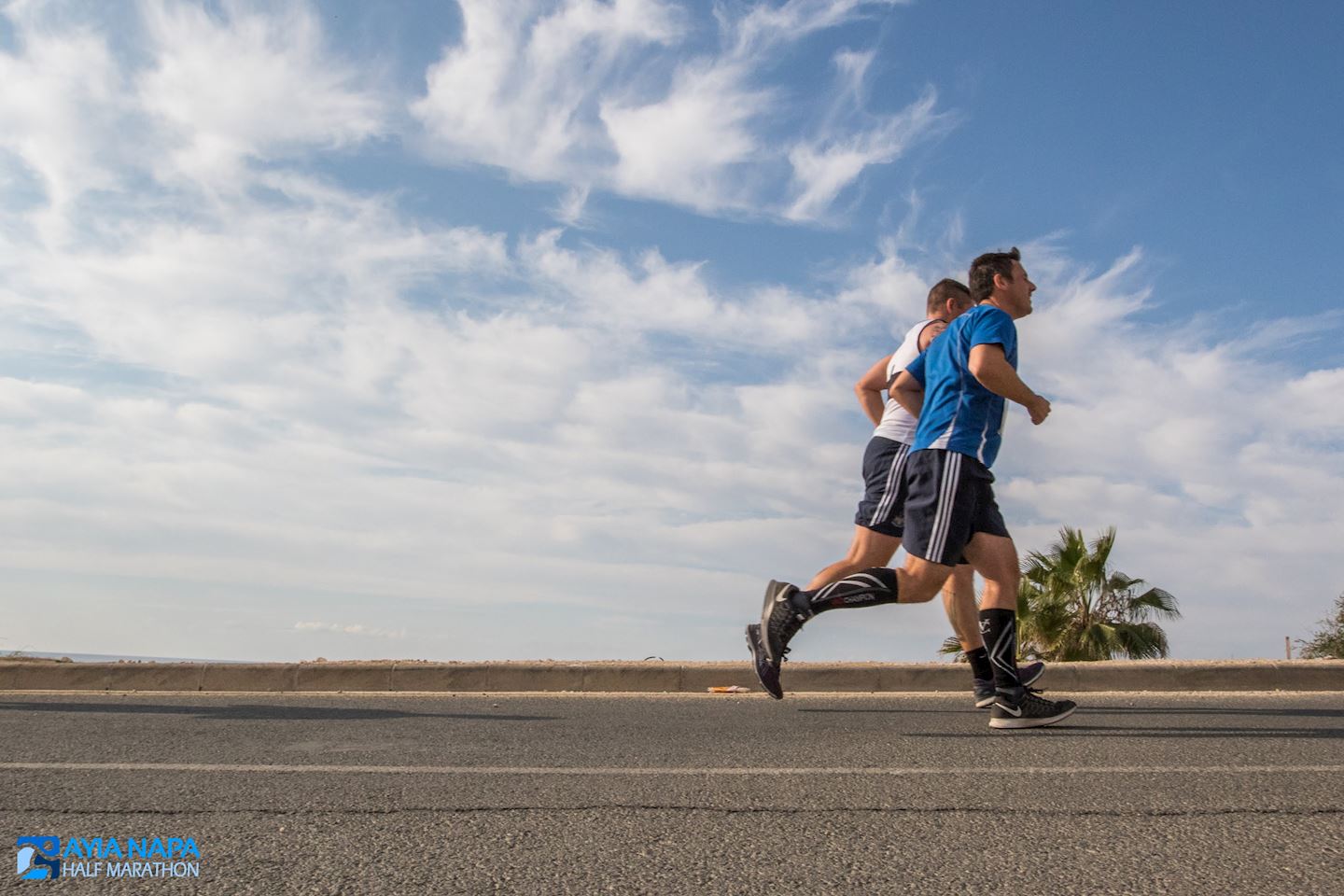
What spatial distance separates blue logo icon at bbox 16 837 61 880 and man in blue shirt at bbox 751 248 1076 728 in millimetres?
2735

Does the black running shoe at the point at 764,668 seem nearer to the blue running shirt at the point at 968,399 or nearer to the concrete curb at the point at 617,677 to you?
the blue running shirt at the point at 968,399

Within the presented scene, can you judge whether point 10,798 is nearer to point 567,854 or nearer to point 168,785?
point 168,785

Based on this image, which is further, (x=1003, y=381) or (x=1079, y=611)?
(x=1079, y=611)

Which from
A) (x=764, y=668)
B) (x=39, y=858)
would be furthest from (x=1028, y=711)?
(x=39, y=858)

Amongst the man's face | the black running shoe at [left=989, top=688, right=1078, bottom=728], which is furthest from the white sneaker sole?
the man's face

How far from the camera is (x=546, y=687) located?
751 cm

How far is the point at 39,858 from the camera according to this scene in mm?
2447

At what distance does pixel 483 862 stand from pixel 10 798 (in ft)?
5.36

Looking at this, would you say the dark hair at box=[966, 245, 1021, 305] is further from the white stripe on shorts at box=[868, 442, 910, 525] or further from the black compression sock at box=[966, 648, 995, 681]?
the black compression sock at box=[966, 648, 995, 681]

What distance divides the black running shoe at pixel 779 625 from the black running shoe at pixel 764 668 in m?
0.02

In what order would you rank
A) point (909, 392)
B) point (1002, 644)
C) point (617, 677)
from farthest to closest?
point (617, 677)
point (909, 392)
point (1002, 644)

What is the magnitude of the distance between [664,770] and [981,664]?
6.85 ft

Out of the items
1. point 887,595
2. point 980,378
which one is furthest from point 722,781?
point 980,378

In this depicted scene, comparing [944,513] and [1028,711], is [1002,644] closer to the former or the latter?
[1028,711]
